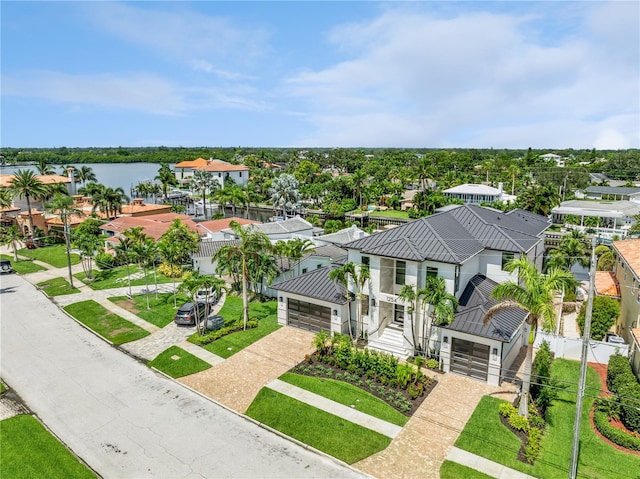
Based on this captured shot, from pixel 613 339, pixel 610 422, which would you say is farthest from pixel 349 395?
pixel 613 339

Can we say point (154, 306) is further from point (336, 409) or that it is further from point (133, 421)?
point (336, 409)

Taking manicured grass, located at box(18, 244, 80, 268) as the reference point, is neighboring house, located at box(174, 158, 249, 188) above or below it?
above

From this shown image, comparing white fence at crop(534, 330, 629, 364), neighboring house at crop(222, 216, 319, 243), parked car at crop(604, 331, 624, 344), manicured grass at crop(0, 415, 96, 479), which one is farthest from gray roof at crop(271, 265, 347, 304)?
neighboring house at crop(222, 216, 319, 243)

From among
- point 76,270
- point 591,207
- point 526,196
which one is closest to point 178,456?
point 76,270

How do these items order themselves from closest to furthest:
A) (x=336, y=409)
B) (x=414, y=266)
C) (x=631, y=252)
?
(x=336, y=409), (x=414, y=266), (x=631, y=252)

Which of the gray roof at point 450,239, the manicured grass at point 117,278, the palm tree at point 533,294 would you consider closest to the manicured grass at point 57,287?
the manicured grass at point 117,278

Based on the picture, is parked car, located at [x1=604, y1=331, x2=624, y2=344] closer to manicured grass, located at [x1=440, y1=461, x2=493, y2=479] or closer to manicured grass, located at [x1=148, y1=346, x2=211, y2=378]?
manicured grass, located at [x1=440, y1=461, x2=493, y2=479]
